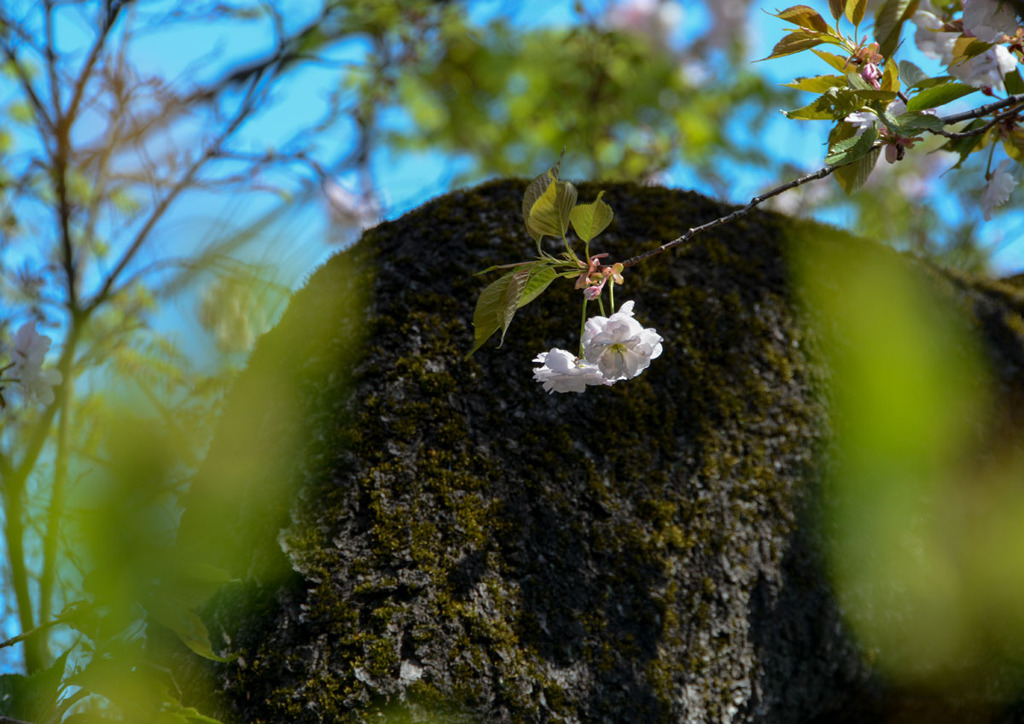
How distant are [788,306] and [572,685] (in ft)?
3.28

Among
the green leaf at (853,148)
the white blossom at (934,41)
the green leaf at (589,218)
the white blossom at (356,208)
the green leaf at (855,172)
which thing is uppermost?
the white blossom at (356,208)

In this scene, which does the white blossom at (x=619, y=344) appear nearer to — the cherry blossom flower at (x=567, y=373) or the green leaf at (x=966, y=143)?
the cherry blossom flower at (x=567, y=373)

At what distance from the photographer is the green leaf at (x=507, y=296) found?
104 cm

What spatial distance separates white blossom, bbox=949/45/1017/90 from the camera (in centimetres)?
131

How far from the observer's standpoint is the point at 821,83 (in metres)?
1.20

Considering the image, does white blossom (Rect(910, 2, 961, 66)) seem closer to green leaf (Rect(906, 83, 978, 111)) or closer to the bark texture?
green leaf (Rect(906, 83, 978, 111))

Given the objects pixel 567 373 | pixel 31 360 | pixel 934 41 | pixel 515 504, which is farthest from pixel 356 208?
pixel 567 373

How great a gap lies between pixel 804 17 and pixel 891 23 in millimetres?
188

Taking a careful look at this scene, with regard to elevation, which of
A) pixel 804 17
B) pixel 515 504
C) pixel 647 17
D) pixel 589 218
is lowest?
pixel 515 504

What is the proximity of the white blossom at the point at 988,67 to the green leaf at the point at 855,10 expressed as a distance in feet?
0.82

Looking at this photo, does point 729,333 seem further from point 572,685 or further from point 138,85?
point 138,85

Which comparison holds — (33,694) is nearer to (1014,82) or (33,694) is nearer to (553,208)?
(553,208)

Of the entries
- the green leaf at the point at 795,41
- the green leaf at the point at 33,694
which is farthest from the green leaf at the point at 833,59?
the green leaf at the point at 33,694

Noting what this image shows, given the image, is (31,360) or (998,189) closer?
(998,189)
